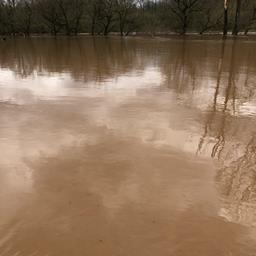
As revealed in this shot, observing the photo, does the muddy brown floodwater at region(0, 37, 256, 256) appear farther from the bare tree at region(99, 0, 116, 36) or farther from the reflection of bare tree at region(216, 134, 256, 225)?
the bare tree at region(99, 0, 116, 36)

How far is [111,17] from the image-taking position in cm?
4175

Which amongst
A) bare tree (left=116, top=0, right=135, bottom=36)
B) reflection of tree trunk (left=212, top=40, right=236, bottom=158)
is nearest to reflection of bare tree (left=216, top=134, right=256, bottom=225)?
reflection of tree trunk (left=212, top=40, right=236, bottom=158)

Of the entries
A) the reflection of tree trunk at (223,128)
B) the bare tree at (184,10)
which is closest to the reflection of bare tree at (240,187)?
the reflection of tree trunk at (223,128)

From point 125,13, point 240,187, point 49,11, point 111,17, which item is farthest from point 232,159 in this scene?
point 49,11

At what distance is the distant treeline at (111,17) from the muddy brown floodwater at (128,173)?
3294 cm

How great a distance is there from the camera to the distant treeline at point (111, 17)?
129ft

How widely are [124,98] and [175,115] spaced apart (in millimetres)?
1995

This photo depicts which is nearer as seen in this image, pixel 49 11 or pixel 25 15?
pixel 49 11

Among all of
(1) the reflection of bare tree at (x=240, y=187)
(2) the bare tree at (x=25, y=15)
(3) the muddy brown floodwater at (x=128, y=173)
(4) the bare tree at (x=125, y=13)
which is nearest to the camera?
(3) the muddy brown floodwater at (x=128, y=173)

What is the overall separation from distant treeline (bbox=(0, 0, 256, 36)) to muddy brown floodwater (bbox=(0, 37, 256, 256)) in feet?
108

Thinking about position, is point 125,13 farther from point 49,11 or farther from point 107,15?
point 49,11

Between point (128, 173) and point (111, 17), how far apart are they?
131 ft

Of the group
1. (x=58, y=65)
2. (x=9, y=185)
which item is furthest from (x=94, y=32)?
(x=9, y=185)

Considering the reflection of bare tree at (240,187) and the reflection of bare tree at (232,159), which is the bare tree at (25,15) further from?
the reflection of bare tree at (240,187)
